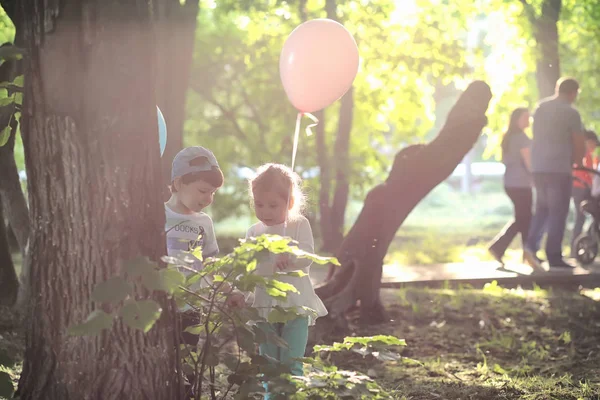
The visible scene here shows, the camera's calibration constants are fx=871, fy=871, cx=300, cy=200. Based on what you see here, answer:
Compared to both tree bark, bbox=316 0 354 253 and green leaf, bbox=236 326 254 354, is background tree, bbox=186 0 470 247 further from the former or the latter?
green leaf, bbox=236 326 254 354

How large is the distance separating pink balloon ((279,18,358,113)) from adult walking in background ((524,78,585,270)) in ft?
17.2

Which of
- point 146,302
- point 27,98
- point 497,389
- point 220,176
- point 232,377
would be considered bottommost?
point 497,389

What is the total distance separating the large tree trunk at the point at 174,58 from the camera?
924 centimetres

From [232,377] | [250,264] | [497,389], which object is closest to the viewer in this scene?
[250,264]

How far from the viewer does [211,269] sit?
3.32 metres

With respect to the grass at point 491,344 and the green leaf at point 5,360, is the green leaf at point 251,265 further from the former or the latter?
the grass at point 491,344

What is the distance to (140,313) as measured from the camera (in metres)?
2.81

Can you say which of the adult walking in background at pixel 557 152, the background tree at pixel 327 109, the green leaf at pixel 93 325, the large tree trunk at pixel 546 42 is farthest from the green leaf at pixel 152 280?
the large tree trunk at pixel 546 42

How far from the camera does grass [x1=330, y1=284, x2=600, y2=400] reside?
17.4 feet

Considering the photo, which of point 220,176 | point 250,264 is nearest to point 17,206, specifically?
point 220,176

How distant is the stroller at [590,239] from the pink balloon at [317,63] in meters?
6.75

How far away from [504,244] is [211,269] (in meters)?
9.06

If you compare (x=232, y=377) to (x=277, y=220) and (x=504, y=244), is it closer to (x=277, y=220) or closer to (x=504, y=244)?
(x=277, y=220)

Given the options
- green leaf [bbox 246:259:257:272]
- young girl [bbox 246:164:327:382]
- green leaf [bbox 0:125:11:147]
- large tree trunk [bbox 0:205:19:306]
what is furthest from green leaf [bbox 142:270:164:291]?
large tree trunk [bbox 0:205:19:306]
